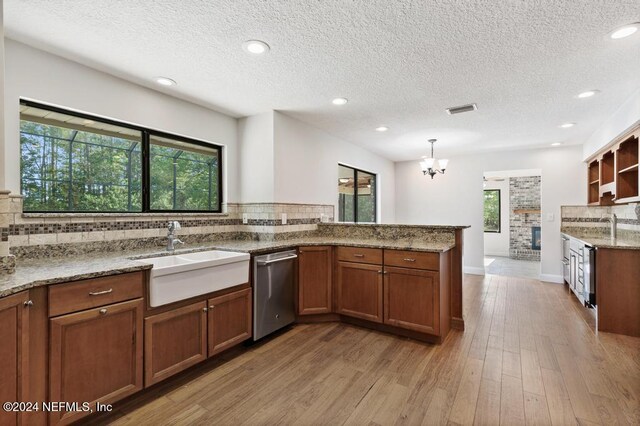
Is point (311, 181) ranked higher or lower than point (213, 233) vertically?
higher

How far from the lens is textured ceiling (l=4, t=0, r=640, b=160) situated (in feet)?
5.91

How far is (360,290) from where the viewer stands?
320 centimetres

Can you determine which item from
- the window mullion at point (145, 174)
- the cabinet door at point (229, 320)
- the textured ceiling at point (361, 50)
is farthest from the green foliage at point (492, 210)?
the window mullion at point (145, 174)

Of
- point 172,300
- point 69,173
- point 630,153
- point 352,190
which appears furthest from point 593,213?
point 69,173

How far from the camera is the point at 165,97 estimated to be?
305 cm

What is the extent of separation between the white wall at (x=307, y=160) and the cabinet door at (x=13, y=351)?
2.34 m

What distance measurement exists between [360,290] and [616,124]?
3507 mm

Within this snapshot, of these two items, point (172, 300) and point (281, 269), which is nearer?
point (172, 300)

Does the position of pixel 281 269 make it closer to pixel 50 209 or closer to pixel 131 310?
pixel 131 310

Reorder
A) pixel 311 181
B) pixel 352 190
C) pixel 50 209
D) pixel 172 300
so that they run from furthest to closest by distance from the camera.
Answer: pixel 352 190
pixel 311 181
pixel 50 209
pixel 172 300

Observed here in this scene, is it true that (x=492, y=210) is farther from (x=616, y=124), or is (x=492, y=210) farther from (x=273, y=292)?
(x=273, y=292)

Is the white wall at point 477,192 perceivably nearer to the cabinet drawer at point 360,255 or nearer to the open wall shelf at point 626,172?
the open wall shelf at point 626,172

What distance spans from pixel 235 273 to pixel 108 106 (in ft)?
5.87

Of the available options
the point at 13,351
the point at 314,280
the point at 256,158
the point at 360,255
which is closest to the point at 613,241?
the point at 360,255
